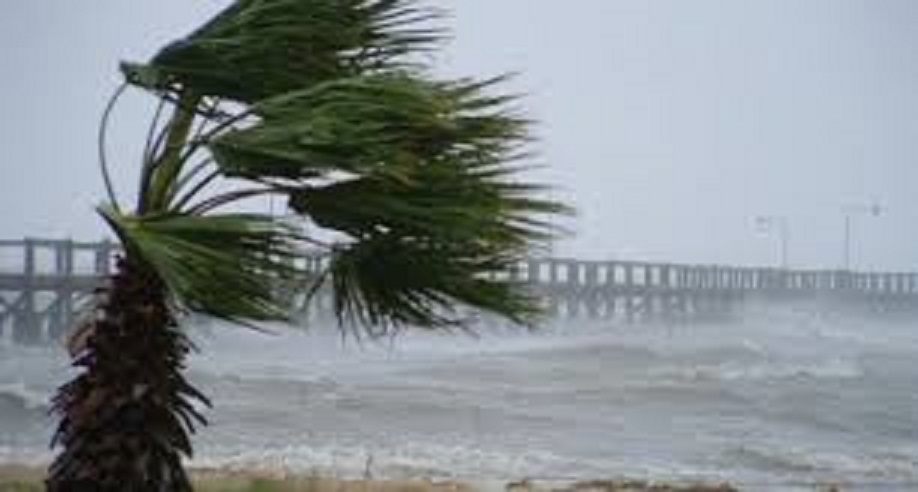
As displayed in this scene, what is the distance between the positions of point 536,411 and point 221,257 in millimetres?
20438

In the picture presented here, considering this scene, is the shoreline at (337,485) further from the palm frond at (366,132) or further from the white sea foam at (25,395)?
the white sea foam at (25,395)

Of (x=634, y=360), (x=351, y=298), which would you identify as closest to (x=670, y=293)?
(x=634, y=360)

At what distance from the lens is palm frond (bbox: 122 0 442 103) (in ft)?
15.1

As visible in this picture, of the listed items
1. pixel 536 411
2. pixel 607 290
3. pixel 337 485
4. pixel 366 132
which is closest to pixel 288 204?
pixel 366 132

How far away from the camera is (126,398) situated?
4602 millimetres

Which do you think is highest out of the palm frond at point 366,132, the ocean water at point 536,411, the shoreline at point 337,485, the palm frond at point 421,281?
the palm frond at point 366,132

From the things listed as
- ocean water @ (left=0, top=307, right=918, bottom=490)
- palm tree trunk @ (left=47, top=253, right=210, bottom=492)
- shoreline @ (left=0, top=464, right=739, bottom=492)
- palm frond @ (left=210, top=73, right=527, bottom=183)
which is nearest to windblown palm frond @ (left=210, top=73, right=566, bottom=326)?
palm frond @ (left=210, top=73, right=527, bottom=183)

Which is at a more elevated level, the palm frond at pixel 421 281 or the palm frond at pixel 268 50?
the palm frond at pixel 268 50

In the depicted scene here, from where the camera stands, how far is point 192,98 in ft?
15.6

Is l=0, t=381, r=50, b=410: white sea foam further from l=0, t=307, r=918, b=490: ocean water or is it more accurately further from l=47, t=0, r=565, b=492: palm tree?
l=47, t=0, r=565, b=492: palm tree

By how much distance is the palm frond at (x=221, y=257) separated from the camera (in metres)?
4.11

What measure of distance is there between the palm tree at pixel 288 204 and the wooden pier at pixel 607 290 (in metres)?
0.33

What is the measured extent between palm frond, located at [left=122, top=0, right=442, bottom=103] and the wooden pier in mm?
788

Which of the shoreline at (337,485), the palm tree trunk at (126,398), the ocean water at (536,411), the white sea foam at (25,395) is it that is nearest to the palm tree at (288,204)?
the palm tree trunk at (126,398)
